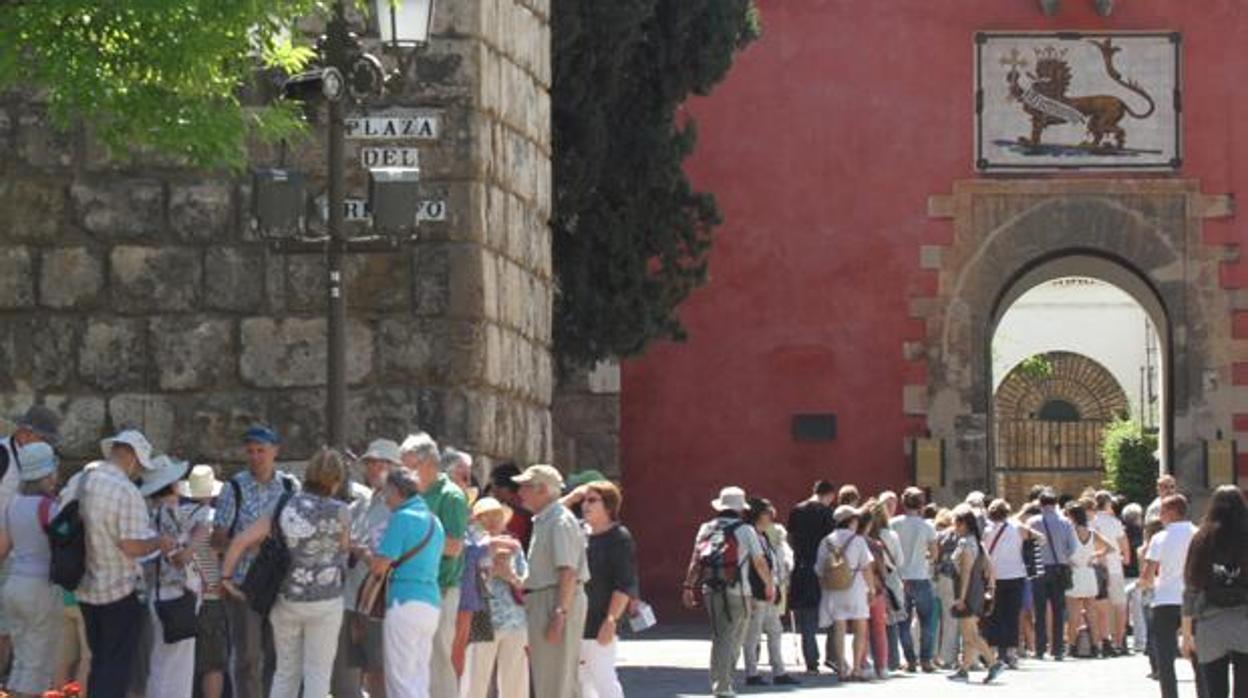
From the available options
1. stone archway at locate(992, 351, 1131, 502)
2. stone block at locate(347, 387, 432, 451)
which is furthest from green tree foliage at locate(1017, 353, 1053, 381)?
stone block at locate(347, 387, 432, 451)

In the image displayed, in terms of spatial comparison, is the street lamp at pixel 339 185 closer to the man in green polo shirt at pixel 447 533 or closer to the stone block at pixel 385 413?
the man in green polo shirt at pixel 447 533

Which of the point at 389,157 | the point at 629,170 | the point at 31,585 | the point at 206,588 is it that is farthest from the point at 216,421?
the point at 629,170

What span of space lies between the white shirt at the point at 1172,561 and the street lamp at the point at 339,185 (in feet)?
15.2

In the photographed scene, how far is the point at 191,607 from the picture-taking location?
16.0 m

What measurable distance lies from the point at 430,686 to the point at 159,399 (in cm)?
325

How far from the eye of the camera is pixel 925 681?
24.6 meters

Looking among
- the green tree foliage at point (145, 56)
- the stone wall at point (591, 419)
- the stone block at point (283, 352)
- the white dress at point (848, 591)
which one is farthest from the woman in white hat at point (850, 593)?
the green tree foliage at point (145, 56)

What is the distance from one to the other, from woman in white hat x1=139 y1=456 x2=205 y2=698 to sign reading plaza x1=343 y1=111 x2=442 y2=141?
3278mm

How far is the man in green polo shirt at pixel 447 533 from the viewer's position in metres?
15.8

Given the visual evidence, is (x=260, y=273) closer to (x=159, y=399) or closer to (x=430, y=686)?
(x=159, y=399)

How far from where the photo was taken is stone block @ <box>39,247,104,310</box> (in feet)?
61.5

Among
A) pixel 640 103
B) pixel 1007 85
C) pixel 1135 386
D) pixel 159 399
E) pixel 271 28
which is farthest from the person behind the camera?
pixel 1135 386

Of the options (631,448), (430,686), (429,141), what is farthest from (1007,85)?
(430,686)

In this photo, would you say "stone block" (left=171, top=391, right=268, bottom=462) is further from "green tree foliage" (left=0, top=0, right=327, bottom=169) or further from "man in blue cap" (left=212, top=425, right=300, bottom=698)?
"green tree foliage" (left=0, top=0, right=327, bottom=169)
